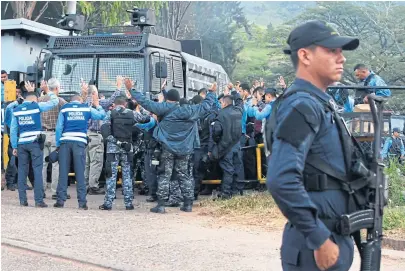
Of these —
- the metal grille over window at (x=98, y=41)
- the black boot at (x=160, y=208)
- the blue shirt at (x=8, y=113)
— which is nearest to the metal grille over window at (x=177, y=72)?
the metal grille over window at (x=98, y=41)

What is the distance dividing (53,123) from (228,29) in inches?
1762

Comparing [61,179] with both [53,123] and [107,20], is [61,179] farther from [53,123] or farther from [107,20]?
A: [107,20]

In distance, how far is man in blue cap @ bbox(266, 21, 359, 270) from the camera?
3586 mm

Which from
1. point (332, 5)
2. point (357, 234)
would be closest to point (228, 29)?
point (332, 5)

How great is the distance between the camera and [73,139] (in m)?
12.2

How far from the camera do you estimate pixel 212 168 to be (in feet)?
46.7

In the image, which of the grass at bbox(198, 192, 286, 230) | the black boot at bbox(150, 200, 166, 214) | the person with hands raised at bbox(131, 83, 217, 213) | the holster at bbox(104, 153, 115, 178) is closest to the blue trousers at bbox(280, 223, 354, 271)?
the grass at bbox(198, 192, 286, 230)

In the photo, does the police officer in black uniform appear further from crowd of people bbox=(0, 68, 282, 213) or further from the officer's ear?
the officer's ear

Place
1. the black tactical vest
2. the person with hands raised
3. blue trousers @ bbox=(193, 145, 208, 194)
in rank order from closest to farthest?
the black tactical vest, the person with hands raised, blue trousers @ bbox=(193, 145, 208, 194)

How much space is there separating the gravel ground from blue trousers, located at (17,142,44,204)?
2.03 feet

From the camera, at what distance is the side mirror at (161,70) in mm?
14492

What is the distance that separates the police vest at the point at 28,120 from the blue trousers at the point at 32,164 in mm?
152

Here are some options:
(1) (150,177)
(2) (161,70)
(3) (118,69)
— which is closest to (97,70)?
(3) (118,69)

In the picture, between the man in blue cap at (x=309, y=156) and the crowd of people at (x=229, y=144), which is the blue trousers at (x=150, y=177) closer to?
the crowd of people at (x=229, y=144)
